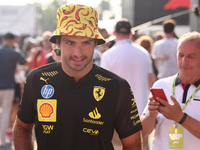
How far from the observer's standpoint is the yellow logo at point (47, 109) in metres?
2.28

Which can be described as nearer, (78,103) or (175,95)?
(78,103)

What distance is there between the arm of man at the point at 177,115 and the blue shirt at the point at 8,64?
5.23m

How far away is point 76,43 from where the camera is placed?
2314 millimetres

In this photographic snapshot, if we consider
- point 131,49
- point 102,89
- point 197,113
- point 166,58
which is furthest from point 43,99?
point 166,58

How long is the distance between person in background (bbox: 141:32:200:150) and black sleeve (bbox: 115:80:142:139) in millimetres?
344

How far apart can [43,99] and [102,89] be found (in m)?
0.42

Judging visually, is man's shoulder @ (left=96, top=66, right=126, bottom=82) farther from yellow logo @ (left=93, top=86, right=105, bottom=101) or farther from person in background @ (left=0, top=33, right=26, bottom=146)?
person in background @ (left=0, top=33, right=26, bottom=146)

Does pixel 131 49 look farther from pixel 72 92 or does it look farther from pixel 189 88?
pixel 72 92

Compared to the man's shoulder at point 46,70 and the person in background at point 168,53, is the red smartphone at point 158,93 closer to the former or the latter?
the man's shoulder at point 46,70

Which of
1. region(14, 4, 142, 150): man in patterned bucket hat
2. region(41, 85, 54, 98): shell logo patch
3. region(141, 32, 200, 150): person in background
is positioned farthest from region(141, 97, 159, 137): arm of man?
region(41, 85, 54, 98): shell logo patch

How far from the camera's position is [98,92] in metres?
2.29

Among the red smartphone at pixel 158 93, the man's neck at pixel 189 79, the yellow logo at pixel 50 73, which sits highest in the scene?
the yellow logo at pixel 50 73

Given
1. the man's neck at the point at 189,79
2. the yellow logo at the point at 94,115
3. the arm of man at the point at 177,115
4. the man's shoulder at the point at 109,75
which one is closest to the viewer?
the yellow logo at the point at 94,115

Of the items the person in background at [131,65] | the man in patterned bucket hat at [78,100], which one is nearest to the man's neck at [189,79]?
the man in patterned bucket hat at [78,100]
